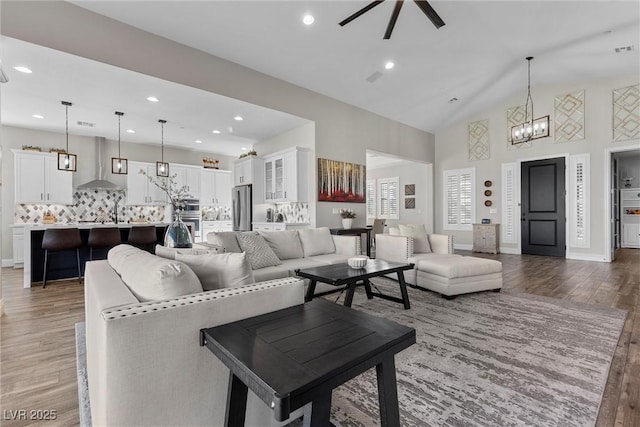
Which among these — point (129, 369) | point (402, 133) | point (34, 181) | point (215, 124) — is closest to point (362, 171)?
point (402, 133)

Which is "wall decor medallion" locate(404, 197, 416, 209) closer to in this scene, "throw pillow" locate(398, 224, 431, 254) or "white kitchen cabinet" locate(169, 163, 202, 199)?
"throw pillow" locate(398, 224, 431, 254)

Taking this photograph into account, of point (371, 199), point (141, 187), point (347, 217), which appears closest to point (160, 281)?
point (347, 217)

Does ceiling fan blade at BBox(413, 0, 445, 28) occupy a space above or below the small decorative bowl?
above

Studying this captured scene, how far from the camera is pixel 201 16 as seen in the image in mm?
3568

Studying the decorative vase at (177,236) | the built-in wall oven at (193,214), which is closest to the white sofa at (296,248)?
the decorative vase at (177,236)

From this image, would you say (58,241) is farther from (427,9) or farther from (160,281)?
(427,9)

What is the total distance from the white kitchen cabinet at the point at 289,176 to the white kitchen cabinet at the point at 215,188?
301cm

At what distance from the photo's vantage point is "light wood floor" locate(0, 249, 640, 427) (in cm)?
171

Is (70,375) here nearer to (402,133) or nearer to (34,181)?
(34,181)

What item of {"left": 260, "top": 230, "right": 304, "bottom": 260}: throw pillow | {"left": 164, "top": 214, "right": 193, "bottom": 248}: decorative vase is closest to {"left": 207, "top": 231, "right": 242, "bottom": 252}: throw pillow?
{"left": 164, "top": 214, "right": 193, "bottom": 248}: decorative vase

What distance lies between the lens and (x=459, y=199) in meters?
8.31

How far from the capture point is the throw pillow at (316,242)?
426cm

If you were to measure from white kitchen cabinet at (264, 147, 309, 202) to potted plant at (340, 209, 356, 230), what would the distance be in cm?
83

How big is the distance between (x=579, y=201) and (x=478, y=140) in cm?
266
